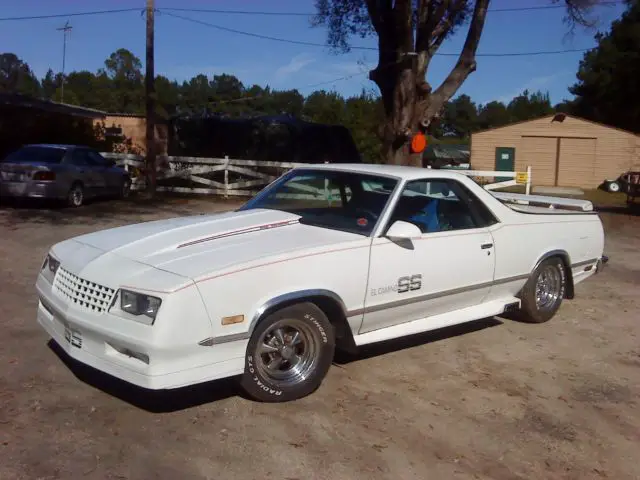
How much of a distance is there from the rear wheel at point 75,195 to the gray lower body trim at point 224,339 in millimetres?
12708

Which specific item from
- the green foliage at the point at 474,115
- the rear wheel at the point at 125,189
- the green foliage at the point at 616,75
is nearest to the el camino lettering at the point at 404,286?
the rear wheel at the point at 125,189

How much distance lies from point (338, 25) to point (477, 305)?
15.8 metres

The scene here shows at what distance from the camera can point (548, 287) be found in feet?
24.0

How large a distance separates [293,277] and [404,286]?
1.07 metres

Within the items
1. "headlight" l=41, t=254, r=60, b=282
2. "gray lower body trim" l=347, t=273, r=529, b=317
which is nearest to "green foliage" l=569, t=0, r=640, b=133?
"gray lower body trim" l=347, t=273, r=529, b=317

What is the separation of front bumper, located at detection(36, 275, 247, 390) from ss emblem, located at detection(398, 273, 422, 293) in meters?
1.42

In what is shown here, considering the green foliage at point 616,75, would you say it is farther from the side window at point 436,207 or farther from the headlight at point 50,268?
the headlight at point 50,268

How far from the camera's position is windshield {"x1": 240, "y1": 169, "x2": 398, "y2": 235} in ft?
18.5

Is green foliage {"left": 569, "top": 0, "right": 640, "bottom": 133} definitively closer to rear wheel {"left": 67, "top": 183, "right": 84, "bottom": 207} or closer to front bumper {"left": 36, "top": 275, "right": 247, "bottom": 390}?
rear wheel {"left": 67, "top": 183, "right": 84, "bottom": 207}

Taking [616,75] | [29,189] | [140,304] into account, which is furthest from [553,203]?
[616,75]

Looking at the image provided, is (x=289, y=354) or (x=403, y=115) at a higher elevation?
(x=403, y=115)

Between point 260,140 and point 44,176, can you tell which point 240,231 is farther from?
point 260,140

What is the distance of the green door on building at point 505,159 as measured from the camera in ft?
126

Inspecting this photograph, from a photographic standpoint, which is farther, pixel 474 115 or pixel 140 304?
pixel 474 115
